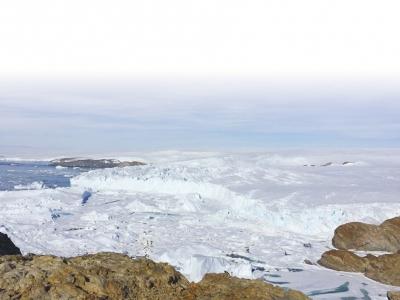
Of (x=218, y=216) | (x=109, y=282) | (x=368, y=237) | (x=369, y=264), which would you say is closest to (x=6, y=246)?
(x=109, y=282)

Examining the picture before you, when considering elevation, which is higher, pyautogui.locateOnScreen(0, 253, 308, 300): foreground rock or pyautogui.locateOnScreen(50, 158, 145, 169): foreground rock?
pyautogui.locateOnScreen(0, 253, 308, 300): foreground rock

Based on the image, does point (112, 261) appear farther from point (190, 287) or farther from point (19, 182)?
point (19, 182)

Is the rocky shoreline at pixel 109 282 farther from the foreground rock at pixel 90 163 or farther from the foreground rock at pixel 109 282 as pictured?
the foreground rock at pixel 90 163

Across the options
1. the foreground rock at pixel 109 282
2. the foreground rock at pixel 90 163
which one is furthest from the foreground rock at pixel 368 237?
the foreground rock at pixel 90 163

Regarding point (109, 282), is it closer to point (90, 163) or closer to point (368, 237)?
point (368, 237)

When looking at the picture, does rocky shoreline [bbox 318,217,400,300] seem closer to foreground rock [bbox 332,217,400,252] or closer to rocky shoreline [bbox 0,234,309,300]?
foreground rock [bbox 332,217,400,252]

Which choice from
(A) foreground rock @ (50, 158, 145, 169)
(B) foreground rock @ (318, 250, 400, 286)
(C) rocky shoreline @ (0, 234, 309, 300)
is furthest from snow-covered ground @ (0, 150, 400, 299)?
(A) foreground rock @ (50, 158, 145, 169)
